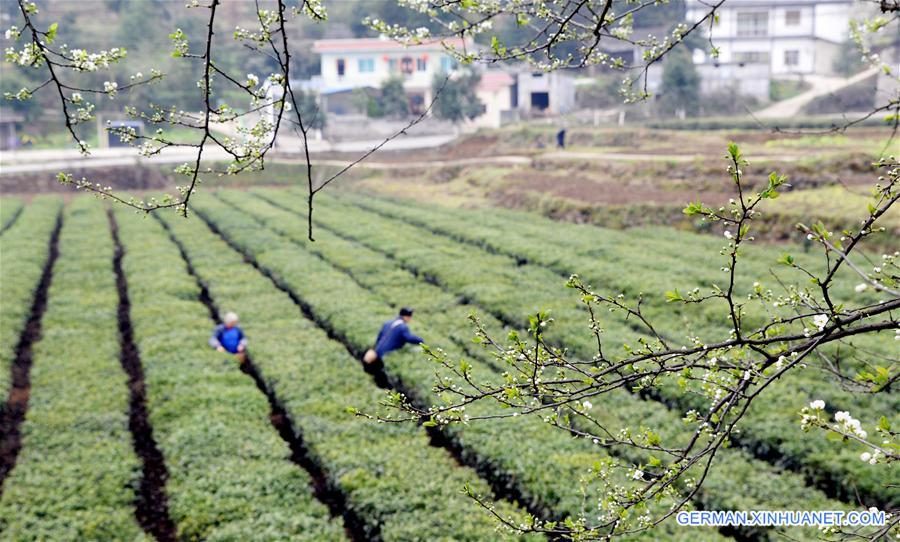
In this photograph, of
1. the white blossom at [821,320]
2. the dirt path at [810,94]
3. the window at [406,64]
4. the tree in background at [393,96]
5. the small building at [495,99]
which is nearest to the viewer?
the white blossom at [821,320]

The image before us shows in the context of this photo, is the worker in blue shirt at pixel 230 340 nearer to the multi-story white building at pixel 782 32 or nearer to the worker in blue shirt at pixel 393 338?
the worker in blue shirt at pixel 393 338

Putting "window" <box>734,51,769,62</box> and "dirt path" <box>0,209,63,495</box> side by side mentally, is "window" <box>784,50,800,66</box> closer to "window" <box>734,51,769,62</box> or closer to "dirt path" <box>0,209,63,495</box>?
"window" <box>734,51,769,62</box>

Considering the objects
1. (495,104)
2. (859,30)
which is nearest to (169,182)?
(495,104)

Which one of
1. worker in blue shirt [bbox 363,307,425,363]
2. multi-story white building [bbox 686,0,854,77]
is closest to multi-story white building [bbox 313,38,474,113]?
multi-story white building [bbox 686,0,854,77]

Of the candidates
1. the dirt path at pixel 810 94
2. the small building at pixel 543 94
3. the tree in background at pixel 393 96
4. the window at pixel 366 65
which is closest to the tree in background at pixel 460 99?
the tree in background at pixel 393 96

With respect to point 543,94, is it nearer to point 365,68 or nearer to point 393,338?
point 365,68

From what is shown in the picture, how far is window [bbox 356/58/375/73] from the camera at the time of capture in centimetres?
6338

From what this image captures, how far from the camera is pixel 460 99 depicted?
184ft

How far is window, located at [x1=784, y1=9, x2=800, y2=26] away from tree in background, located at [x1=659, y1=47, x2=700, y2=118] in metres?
12.2

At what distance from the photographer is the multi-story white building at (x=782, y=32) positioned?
59.0m

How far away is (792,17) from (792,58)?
3337mm

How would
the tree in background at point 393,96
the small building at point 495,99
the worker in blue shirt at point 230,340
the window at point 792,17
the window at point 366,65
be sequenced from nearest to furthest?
the worker in blue shirt at point 230,340, the tree in background at point 393,96, the window at point 792,17, the small building at point 495,99, the window at point 366,65

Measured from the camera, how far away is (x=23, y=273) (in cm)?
2156

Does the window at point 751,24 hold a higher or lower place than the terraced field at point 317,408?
higher
